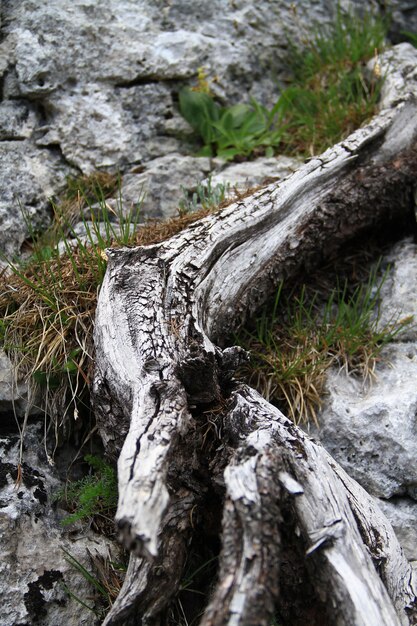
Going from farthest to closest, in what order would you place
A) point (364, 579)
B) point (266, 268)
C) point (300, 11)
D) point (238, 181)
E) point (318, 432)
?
point (300, 11) → point (238, 181) → point (266, 268) → point (318, 432) → point (364, 579)

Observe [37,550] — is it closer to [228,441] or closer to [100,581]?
[100,581]

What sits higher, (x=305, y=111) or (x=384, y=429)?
(x=305, y=111)

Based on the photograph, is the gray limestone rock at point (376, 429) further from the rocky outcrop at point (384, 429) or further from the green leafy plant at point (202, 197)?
the green leafy plant at point (202, 197)

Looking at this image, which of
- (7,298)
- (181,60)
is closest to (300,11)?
(181,60)

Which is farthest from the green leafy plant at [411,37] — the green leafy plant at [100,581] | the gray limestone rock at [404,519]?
the green leafy plant at [100,581]

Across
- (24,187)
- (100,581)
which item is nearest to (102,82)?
(24,187)

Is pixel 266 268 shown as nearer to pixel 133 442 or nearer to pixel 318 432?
pixel 318 432
